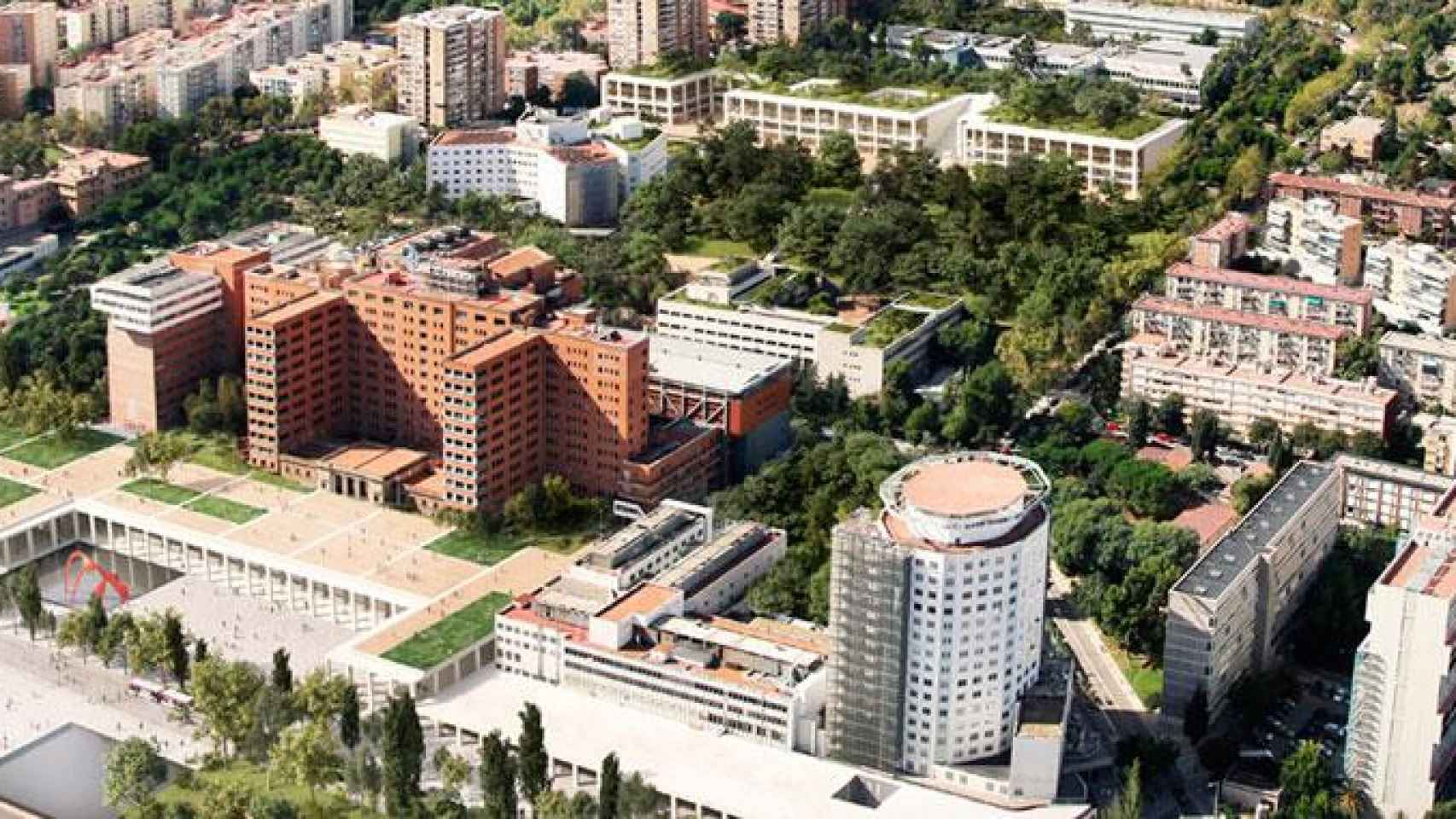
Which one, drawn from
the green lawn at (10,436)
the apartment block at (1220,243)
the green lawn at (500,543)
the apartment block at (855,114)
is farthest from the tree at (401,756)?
the apartment block at (855,114)

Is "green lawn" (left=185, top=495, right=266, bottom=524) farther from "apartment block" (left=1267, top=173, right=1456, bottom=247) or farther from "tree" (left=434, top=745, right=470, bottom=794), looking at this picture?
"apartment block" (left=1267, top=173, right=1456, bottom=247)

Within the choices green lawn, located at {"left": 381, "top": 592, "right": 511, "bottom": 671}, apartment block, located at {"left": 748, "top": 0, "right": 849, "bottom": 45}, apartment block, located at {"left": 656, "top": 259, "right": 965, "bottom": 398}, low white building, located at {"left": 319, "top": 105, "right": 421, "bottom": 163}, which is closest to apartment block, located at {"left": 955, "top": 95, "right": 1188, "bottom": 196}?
apartment block, located at {"left": 656, "top": 259, "right": 965, "bottom": 398}

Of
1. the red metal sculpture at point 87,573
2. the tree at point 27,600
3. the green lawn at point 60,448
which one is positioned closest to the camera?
the tree at point 27,600

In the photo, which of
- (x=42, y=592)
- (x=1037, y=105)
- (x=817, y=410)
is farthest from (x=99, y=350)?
(x=1037, y=105)

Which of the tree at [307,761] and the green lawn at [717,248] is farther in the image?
the green lawn at [717,248]

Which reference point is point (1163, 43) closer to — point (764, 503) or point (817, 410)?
point (817, 410)

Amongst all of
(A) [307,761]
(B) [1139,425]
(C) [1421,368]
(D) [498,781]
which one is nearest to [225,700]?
(A) [307,761]

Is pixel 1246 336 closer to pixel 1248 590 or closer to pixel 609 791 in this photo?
pixel 1248 590

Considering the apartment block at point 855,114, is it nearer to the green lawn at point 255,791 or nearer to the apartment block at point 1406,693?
the apartment block at point 1406,693
